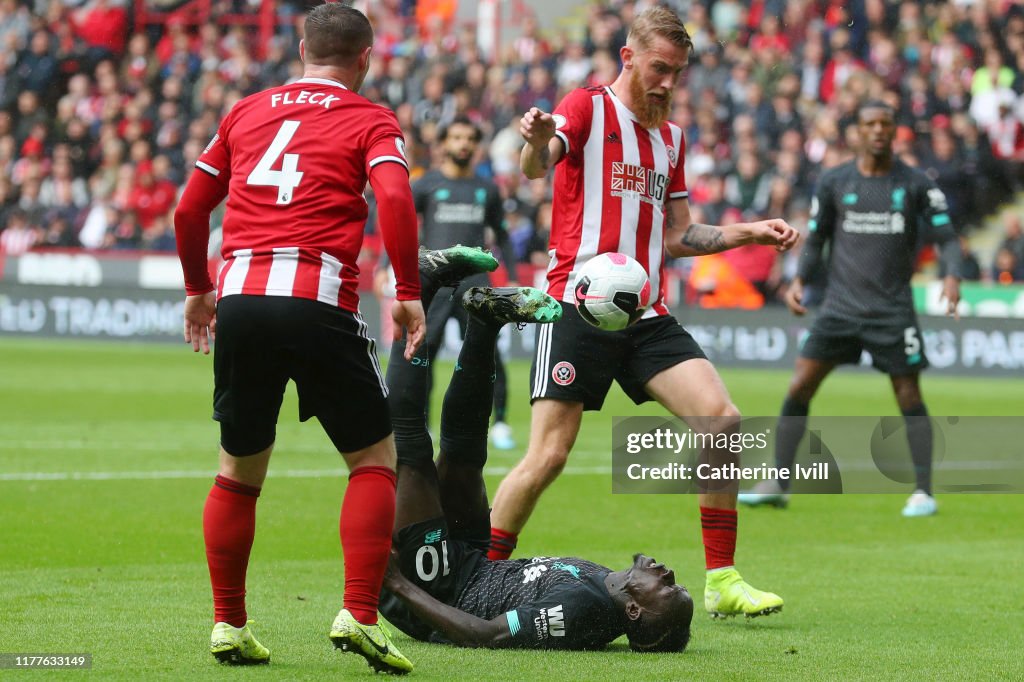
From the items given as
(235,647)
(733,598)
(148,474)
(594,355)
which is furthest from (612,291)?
(148,474)

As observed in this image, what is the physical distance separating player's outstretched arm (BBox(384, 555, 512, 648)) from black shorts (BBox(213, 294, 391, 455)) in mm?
596

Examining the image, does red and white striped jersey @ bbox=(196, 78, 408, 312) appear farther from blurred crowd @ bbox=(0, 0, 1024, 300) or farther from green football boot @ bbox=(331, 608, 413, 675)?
blurred crowd @ bbox=(0, 0, 1024, 300)

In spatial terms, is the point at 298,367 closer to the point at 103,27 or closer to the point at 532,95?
the point at 532,95

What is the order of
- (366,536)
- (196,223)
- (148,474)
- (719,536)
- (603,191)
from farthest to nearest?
(148,474)
(603,191)
(719,536)
(196,223)
(366,536)

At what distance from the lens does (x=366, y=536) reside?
180 inches

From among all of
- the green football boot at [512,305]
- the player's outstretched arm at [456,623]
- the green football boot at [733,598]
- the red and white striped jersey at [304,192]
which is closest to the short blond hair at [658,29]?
the green football boot at [512,305]

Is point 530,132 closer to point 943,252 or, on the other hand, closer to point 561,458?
point 561,458

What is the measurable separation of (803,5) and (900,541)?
673 inches

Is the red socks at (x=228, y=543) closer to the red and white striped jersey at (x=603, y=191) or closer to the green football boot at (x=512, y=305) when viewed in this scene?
the green football boot at (x=512, y=305)

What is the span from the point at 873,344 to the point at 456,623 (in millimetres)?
4849

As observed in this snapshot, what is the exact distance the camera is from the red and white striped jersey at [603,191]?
600 cm

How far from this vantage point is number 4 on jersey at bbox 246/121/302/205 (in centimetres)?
458

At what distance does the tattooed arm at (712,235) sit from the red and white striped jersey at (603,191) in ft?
0.75

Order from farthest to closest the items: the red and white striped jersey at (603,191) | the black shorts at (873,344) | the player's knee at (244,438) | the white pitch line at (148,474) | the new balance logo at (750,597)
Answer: the white pitch line at (148,474)
the black shorts at (873,344)
the red and white striped jersey at (603,191)
the new balance logo at (750,597)
the player's knee at (244,438)
